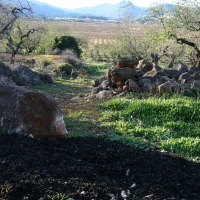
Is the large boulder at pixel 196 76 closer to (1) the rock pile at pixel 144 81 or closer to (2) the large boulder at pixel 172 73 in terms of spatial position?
(1) the rock pile at pixel 144 81

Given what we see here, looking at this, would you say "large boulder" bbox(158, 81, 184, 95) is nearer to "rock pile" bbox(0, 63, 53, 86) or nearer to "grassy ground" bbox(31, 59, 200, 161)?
"grassy ground" bbox(31, 59, 200, 161)

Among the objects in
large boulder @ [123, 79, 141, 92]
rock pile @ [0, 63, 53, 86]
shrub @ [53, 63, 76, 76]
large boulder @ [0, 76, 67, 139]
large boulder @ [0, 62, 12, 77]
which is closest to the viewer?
large boulder @ [0, 76, 67, 139]

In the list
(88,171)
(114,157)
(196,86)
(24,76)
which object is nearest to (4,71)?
(24,76)

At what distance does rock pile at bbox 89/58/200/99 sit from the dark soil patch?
5573 millimetres

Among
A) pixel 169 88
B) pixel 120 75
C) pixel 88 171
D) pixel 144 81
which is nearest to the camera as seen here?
pixel 88 171

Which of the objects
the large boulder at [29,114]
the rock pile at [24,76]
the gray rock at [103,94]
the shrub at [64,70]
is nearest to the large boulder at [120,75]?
the gray rock at [103,94]

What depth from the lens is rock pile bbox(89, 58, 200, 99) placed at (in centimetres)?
1173

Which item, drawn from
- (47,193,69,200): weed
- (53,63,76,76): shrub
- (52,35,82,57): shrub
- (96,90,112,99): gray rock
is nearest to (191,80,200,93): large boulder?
(96,90,112,99): gray rock

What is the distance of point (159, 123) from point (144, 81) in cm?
407

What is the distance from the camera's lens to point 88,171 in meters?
4.76

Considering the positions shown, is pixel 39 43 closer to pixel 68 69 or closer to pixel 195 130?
pixel 68 69

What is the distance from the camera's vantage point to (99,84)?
47.1ft

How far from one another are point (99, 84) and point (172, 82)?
325 centimetres

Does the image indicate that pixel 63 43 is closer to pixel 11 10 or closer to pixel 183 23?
pixel 11 10
